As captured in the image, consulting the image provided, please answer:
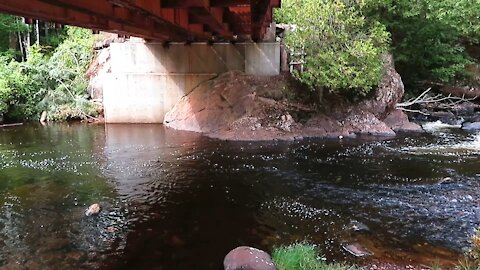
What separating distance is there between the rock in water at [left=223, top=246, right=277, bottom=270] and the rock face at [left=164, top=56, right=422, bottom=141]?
1136 cm

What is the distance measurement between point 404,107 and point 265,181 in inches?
548

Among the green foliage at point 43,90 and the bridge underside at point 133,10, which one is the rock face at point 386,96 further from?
the green foliage at point 43,90

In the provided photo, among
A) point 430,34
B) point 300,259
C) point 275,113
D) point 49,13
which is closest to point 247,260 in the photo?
point 300,259

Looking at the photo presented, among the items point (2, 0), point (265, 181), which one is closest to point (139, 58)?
point (265, 181)

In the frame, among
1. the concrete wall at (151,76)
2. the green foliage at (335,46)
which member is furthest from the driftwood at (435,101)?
the concrete wall at (151,76)

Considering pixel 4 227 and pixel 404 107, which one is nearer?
pixel 4 227

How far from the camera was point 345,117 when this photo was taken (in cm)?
2022

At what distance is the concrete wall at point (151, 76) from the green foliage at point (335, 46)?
4917mm

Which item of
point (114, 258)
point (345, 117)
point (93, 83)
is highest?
point (93, 83)

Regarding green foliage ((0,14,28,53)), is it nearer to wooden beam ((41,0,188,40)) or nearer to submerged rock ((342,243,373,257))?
wooden beam ((41,0,188,40))

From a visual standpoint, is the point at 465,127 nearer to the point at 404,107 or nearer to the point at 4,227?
the point at 404,107

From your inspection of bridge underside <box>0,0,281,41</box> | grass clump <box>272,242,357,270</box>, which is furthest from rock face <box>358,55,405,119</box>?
grass clump <box>272,242,357,270</box>

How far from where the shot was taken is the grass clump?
708cm

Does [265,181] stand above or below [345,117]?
below
